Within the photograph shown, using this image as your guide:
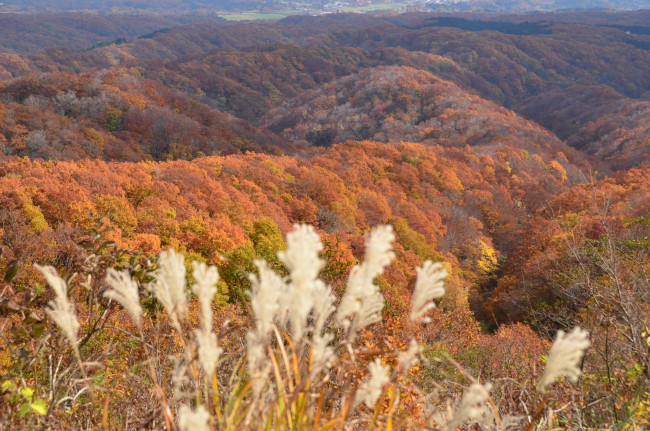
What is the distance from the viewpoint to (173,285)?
1.38 m

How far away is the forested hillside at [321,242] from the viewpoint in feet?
5.11

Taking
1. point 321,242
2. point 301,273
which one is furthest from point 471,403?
point 321,242

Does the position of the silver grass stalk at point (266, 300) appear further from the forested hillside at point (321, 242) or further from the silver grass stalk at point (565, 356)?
the silver grass stalk at point (565, 356)

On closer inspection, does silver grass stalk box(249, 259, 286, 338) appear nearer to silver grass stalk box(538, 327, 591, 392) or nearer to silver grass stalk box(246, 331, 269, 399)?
silver grass stalk box(246, 331, 269, 399)

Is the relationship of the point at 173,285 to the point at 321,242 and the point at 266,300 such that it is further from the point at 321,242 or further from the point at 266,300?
the point at 321,242

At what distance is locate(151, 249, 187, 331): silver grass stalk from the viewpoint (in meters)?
1.36

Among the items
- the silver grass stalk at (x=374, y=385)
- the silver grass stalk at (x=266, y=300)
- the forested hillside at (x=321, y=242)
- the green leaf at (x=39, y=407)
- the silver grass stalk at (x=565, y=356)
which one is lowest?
the forested hillside at (x=321, y=242)

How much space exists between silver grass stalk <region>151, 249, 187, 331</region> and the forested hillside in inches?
0.6

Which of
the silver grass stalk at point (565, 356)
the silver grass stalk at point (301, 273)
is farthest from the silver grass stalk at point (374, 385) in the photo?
the silver grass stalk at point (565, 356)

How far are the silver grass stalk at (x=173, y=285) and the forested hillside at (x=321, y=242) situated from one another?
0.01 metres

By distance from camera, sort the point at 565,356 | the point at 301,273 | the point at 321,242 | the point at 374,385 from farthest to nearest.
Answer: the point at 321,242 < the point at 374,385 < the point at 565,356 < the point at 301,273

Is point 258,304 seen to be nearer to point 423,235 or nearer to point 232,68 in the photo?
point 423,235

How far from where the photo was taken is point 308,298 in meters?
1.19

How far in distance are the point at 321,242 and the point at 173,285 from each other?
0.63 metres
